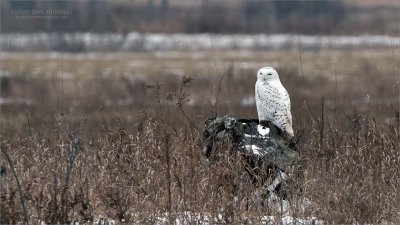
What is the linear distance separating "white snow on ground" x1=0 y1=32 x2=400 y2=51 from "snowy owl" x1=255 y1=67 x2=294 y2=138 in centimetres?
2860

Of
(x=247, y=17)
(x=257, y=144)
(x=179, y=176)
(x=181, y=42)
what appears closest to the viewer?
(x=257, y=144)

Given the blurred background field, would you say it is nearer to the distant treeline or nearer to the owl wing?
the owl wing

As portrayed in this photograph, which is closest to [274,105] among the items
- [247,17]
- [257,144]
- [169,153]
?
[257,144]

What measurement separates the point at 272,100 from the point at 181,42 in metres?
38.6

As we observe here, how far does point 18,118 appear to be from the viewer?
1739cm

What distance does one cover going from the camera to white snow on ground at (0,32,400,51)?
38875 mm

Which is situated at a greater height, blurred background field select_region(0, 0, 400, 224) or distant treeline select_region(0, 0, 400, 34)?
blurred background field select_region(0, 0, 400, 224)

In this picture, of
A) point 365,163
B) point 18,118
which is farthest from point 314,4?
point 365,163

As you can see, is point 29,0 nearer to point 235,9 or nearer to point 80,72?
point 80,72

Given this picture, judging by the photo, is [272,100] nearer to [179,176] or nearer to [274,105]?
[274,105]

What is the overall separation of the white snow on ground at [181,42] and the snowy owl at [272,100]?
93.8 feet

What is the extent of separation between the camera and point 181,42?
46812 millimetres

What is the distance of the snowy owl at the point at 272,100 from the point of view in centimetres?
837

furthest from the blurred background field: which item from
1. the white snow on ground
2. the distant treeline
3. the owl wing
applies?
the distant treeline
